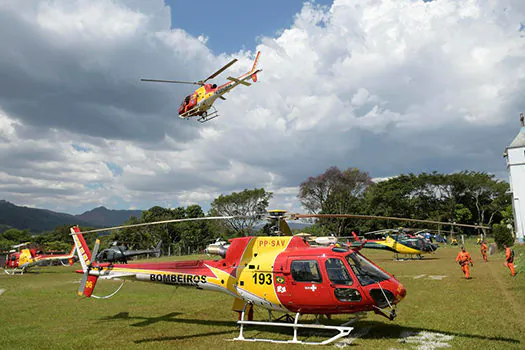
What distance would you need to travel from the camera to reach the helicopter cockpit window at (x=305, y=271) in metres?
8.88

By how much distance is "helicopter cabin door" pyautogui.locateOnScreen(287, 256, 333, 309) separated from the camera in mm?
8750

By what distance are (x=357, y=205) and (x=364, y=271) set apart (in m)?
55.8

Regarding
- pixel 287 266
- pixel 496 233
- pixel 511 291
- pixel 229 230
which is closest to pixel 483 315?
pixel 511 291

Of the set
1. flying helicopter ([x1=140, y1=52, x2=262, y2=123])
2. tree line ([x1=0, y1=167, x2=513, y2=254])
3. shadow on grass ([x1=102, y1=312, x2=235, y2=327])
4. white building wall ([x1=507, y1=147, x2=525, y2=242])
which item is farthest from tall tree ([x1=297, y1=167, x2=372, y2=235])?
shadow on grass ([x1=102, y1=312, x2=235, y2=327])

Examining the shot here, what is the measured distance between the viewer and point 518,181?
145 feet

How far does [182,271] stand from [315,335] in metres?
4.58

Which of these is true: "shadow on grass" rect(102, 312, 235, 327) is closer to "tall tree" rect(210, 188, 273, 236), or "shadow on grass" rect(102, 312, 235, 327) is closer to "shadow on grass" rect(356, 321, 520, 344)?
"shadow on grass" rect(356, 321, 520, 344)

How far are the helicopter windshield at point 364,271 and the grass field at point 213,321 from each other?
4.72 feet

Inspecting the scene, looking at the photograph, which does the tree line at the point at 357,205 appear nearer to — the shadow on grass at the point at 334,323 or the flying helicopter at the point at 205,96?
the flying helicopter at the point at 205,96

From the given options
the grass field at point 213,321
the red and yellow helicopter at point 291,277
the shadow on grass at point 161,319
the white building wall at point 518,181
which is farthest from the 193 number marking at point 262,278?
the white building wall at point 518,181

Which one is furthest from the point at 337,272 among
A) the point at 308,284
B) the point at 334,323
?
the point at 334,323

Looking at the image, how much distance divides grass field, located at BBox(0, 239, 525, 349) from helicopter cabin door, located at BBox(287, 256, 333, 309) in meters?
1.15

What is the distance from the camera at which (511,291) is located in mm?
14234

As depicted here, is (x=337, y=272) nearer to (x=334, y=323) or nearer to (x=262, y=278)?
(x=262, y=278)
